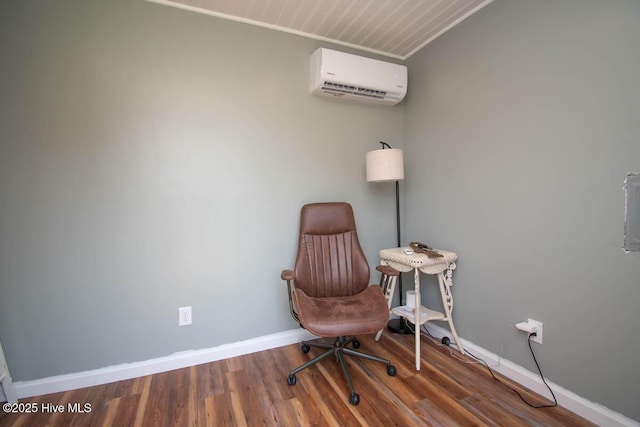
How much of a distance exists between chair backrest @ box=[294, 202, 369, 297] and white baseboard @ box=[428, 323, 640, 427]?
3.08 feet

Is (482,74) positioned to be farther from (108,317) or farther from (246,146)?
(108,317)

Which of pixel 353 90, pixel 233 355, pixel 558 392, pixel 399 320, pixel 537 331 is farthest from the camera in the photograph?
pixel 399 320

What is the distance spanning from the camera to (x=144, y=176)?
189 cm

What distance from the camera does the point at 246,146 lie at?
7.03ft

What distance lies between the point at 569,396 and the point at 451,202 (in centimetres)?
132

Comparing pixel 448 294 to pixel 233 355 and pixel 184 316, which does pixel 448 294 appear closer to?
pixel 233 355

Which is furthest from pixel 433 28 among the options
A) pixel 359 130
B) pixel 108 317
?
pixel 108 317

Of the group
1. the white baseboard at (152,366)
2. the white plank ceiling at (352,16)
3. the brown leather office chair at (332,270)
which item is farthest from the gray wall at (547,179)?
the white baseboard at (152,366)

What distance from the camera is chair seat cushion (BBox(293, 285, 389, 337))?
1670 millimetres

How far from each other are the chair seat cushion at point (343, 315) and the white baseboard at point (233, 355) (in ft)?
2.11

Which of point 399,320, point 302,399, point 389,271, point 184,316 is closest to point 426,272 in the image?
point 389,271

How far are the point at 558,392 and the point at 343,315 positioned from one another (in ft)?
4.11

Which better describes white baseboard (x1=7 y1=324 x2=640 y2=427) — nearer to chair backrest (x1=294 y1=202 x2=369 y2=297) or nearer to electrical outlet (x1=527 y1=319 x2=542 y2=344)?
electrical outlet (x1=527 y1=319 x2=542 y2=344)

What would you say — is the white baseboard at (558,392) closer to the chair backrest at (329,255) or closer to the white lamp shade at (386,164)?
the chair backrest at (329,255)
